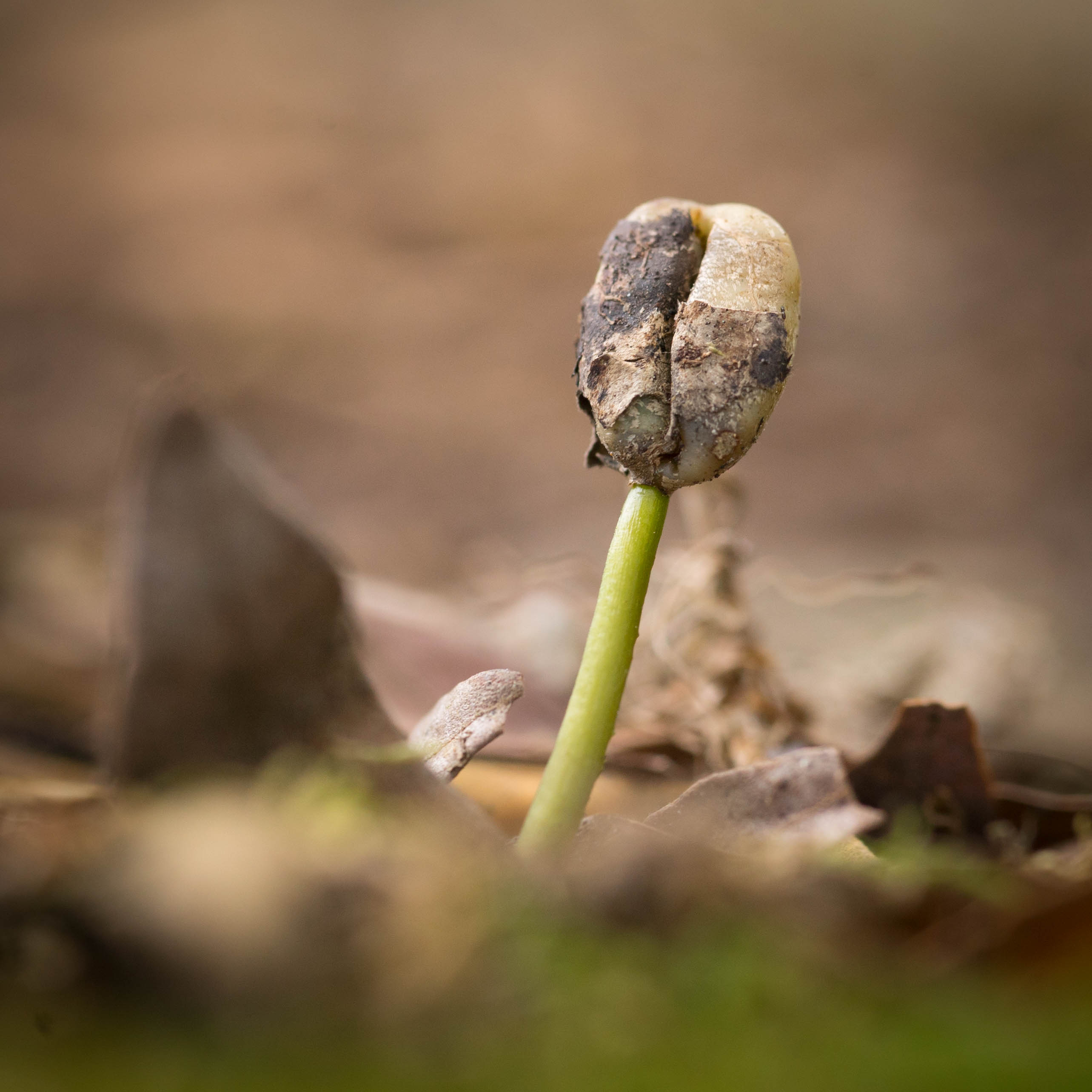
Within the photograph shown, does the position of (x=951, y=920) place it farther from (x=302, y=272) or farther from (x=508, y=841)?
(x=302, y=272)

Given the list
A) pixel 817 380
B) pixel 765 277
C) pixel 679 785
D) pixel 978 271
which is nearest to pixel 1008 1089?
pixel 765 277

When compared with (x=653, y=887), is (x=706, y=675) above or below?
above

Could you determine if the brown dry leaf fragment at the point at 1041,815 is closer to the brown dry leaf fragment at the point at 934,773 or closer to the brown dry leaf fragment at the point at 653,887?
the brown dry leaf fragment at the point at 934,773

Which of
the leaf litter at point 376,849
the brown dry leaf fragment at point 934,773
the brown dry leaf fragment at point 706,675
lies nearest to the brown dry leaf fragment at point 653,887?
the leaf litter at point 376,849

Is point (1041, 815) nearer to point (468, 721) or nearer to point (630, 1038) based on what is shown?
point (468, 721)

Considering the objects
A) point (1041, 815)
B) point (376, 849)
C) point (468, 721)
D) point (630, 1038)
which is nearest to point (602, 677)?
point (468, 721)

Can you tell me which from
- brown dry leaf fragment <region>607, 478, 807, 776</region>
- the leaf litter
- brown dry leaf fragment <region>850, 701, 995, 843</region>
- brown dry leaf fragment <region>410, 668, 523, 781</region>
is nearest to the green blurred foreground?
the leaf litter
